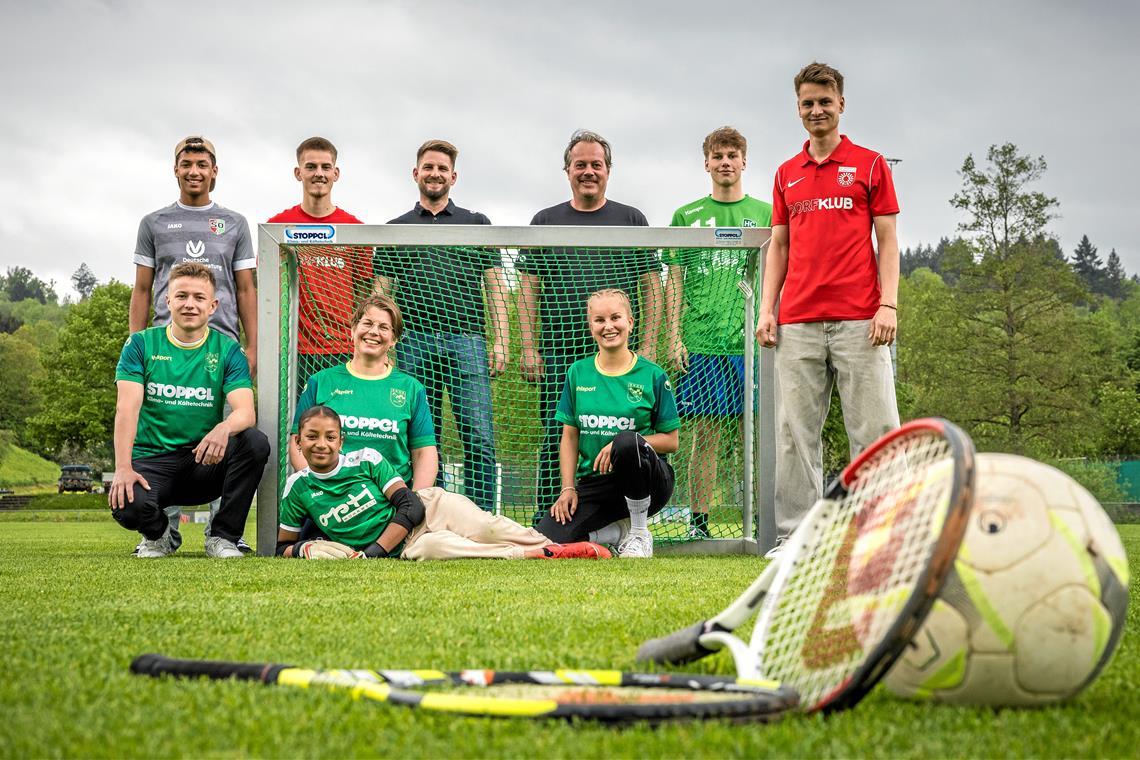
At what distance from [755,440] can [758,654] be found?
518 cm

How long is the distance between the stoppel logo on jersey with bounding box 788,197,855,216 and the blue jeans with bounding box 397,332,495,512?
232 centimetres

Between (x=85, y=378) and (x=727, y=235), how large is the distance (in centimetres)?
3568

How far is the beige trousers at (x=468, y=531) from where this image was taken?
5.80m

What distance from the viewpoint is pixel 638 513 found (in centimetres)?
635

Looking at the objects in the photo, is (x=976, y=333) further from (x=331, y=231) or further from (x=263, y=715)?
(x=263, y=715)

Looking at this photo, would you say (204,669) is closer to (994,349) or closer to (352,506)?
(352,506)

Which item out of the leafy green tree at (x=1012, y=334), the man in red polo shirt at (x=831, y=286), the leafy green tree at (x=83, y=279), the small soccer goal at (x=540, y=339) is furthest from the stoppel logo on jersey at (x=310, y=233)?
the leafy green tree at (x=83, y=279)

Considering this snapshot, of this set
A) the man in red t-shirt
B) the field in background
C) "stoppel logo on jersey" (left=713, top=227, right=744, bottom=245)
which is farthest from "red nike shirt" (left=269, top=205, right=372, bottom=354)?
the field in background

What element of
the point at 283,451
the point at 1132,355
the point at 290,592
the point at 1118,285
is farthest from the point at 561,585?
the point at 1118,285

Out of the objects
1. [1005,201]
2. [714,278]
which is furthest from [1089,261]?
[714,278]

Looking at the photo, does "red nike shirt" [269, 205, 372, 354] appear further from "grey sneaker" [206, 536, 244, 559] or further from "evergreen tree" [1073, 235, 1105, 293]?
"evergreen tree" [1073, 235, 1105, 293]

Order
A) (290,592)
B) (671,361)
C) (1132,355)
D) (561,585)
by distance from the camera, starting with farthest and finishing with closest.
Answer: (1132,355)
(671,361)
(561,585)
(290,592)

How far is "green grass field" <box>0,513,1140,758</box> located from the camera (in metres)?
1.68

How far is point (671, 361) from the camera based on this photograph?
7133mm
